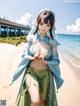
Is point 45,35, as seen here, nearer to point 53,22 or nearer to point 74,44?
point 53,22

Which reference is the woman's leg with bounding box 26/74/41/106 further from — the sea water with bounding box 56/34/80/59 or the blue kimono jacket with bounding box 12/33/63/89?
the sea water with bounding box 56/34/80/59

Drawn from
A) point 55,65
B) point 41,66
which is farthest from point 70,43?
point 41,66

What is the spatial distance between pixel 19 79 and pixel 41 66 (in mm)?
245

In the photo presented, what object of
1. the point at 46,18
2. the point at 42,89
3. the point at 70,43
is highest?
the point at 46,18

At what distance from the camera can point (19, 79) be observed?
3.04 meters

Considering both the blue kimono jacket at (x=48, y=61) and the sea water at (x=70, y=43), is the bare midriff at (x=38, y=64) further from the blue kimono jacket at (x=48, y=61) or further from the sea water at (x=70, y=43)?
the sea water at (x=70, y=43)

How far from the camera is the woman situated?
2910 mm

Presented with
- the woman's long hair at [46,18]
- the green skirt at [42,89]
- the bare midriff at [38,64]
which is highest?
the woman's long hair at [46,18]

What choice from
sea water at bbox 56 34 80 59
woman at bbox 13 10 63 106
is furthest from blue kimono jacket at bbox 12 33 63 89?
sea water at bbox 56 34 80 59

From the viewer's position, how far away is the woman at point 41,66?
291 cm

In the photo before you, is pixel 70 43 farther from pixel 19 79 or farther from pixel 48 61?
pixel 19 79

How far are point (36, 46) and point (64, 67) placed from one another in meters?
0.32

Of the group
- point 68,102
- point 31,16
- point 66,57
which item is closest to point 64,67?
point 66,57

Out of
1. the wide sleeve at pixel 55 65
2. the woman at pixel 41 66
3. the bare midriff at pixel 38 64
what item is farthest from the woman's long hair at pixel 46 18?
the bare midriff at pixel 38 64
